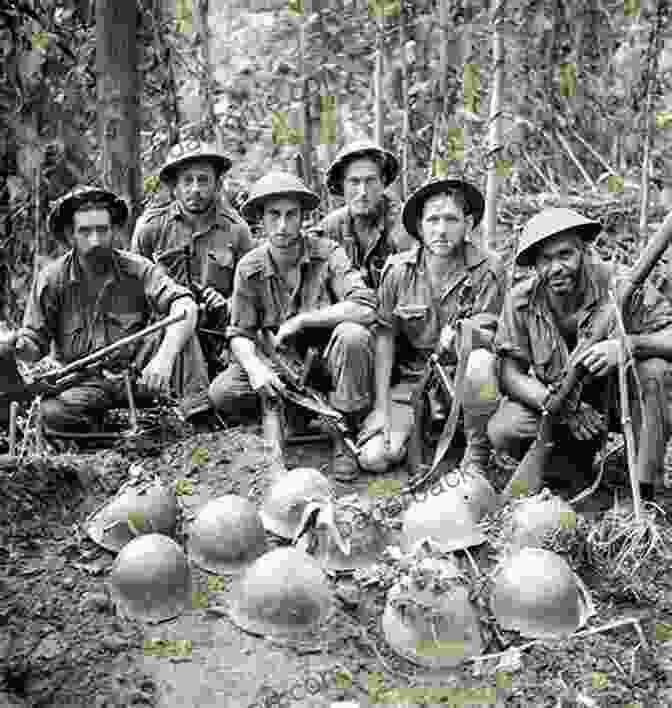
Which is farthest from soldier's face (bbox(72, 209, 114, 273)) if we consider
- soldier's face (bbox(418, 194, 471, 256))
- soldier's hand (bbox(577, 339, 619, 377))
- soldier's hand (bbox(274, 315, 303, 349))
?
soldier's hand (bbox(577, 339, 619, 377))

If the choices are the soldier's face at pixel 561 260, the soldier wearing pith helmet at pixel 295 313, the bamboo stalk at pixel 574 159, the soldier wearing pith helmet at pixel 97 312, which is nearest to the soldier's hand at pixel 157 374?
the soldier wearing pith helmet at pixel 97 312

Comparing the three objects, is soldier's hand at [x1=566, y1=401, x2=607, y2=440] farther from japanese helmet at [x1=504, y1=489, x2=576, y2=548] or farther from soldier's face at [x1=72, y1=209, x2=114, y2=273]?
soldier's face at [x1=72, y1=209, x2=114, y2=273]

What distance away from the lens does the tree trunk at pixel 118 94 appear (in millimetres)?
7547

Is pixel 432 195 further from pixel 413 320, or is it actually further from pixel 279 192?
pixel 279 192

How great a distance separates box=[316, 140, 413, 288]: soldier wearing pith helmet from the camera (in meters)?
6.50

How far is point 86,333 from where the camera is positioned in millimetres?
6188

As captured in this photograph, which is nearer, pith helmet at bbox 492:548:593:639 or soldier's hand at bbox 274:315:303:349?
pith helmet at bbox 492:548:593:639

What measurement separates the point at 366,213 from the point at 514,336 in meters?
1.75

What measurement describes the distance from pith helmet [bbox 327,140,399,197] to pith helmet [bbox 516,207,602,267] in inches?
69.3

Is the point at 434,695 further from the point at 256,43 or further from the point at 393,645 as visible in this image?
the point at 256,43

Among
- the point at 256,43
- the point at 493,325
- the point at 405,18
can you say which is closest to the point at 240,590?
the point at 493,325

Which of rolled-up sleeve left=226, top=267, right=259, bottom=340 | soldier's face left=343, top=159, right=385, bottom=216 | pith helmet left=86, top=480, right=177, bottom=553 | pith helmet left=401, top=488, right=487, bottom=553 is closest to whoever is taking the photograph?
pith helmet left=401, top=488, right=487, bottom=553

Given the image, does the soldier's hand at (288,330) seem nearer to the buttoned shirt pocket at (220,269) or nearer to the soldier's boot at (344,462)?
the soldier's boot at (344,462)

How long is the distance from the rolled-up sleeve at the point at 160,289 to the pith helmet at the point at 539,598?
9.50 ft
